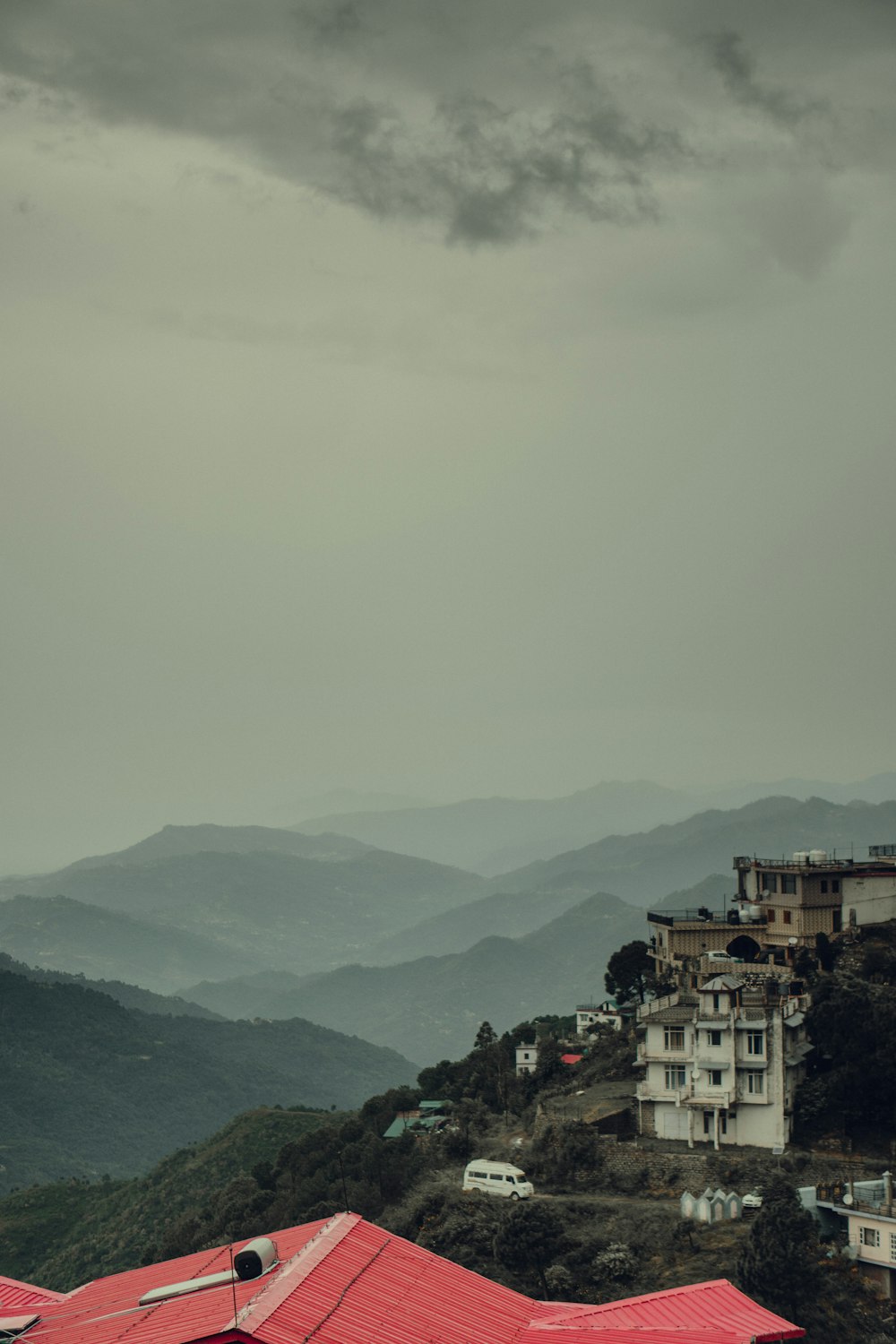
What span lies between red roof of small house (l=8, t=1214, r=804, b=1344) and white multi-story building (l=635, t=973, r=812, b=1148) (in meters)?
30.0

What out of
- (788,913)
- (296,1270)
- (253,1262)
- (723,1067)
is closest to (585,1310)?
(296,1270)

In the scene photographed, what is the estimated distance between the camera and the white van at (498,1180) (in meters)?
51.4

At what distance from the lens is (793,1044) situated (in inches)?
2143

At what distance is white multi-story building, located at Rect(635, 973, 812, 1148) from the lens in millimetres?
52000

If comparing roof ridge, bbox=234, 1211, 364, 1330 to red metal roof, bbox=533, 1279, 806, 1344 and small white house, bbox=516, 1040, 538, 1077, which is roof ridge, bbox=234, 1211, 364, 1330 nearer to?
red metal roof, bbox=533, 1279, 806, 1344

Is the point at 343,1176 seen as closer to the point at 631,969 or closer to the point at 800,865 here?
the point at 631,969

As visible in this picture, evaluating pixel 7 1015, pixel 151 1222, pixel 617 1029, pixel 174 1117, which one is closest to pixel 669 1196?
pixel 617 1029

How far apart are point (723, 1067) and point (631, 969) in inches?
849

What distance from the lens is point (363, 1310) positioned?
61.1ft

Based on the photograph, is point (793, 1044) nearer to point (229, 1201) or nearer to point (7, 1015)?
point (229, 1201)

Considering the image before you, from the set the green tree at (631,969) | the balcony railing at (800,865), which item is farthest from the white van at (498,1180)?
the green tree at (631,969)

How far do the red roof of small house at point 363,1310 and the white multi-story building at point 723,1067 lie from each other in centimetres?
2998

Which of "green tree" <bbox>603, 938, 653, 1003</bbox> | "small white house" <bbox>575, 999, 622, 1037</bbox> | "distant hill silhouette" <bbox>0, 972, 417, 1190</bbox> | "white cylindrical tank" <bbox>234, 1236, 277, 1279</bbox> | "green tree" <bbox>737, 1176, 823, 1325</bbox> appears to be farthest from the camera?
"distant hill silhouette" <bbox>0, 972, 417, 1190</bbox>

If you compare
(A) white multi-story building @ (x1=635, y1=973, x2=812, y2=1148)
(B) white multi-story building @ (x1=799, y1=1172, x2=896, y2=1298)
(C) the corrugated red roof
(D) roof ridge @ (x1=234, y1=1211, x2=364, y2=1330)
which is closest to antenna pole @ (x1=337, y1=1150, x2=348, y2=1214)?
(A) white multi-story building @ (x1=635, y1=973, x2=812, y2=1148)
